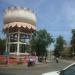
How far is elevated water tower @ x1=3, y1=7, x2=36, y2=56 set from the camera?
55.7m

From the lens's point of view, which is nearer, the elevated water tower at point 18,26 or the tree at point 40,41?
the elevated water tower at point 18,26

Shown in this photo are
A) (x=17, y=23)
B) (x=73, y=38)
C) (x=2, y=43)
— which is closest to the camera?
(x=17, y=23)

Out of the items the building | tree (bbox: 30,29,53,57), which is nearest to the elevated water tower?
the building

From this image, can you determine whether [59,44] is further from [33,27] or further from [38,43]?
[33,27]

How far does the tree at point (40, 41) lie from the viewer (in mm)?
66875

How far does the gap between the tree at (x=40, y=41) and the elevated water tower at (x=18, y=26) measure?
7658mm

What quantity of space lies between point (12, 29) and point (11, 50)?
4862 mm

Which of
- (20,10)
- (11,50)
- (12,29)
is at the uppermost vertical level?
(20,10)

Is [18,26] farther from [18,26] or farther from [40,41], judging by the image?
[40,41]

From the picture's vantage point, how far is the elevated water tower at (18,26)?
183 feet

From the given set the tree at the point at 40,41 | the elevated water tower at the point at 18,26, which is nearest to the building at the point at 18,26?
the elevated water tower at the point at 18,26

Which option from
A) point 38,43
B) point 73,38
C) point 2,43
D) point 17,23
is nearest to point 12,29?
point 17,23

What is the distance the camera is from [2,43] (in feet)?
311

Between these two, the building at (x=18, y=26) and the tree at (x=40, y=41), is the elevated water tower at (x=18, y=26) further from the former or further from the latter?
the tree at (x=40, y=41)
